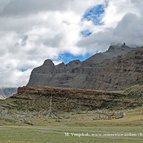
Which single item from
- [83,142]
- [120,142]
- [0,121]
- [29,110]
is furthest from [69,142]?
[29,110]

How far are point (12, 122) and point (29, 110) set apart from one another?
323 feet

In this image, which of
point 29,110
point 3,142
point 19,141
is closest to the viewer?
point 3,142

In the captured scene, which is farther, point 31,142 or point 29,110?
point 29,110

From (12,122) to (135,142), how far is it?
65.0 metres

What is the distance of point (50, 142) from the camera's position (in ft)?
129

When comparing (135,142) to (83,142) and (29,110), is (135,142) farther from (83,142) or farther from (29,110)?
(29,110)

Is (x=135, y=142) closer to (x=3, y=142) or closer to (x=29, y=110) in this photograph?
(x=3, y=142)

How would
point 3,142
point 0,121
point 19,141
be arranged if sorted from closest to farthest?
point 3,142 → point 19,141 → point 0,121

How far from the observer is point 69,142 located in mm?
39719

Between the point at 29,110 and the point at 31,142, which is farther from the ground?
the point at 29,110

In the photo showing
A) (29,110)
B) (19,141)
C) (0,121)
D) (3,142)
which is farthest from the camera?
(29,110)

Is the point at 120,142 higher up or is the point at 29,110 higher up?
the point at 29,110

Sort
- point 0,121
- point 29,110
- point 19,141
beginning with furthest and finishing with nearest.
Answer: point 29,110 → point 0,121 → point 19,141

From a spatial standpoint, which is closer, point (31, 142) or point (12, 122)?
point (31, 142)
